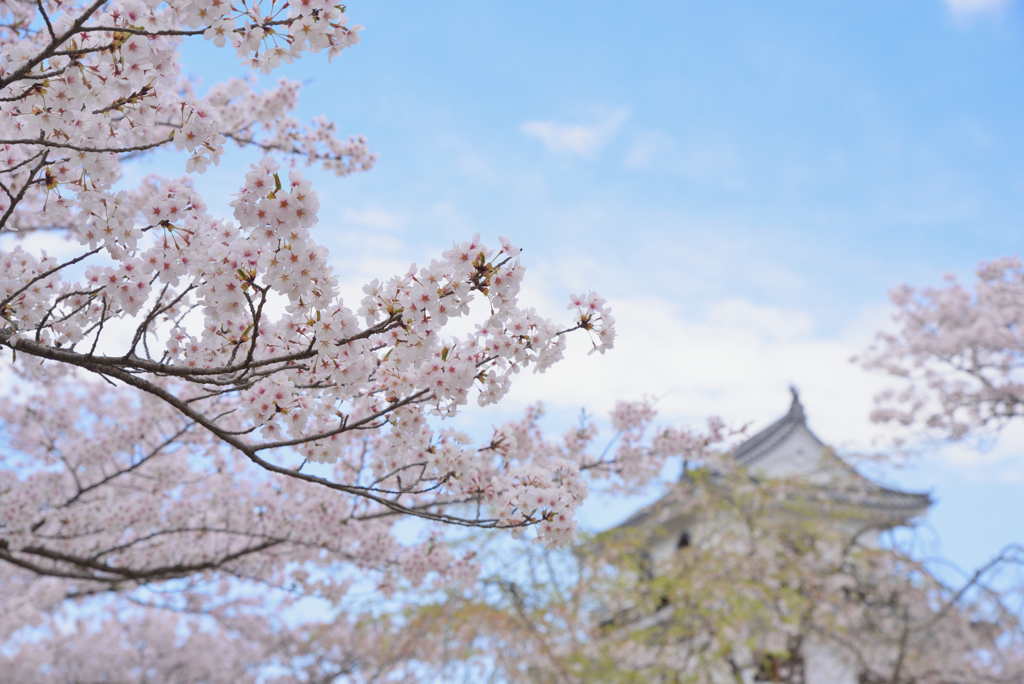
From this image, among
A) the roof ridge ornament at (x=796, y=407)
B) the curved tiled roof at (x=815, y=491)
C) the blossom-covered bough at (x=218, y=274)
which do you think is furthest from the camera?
the roof ridge ornament at (x=796, y=407)

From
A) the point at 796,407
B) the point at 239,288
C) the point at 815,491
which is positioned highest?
the point at 796,407

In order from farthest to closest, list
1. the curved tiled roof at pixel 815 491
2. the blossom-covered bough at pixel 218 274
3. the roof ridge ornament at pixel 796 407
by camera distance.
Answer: the roof ridge ornament at pixel 796 407 < the curved tiled roof at pixel 815 491 < the blossom-covered bough at pixel 218 274

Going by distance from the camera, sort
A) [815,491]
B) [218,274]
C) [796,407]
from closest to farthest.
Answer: [218,274] → [815,491] → [796,407]

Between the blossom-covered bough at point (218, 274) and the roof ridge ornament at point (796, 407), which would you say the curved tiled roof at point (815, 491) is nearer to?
the roof ridge ornament at point (796, 407)

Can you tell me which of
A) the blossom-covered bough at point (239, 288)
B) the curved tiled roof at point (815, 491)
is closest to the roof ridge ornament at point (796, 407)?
the curved tiled roof at point (815, 491)

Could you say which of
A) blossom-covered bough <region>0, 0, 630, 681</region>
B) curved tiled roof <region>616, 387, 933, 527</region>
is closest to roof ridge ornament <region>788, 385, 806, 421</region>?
curved tiled roof <region>616, 387, 933, 527</region>

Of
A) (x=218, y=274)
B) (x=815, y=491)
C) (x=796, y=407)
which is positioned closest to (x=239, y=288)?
(x=218, y=274)

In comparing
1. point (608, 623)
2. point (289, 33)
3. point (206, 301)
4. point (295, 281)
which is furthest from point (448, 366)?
point (608, 623)

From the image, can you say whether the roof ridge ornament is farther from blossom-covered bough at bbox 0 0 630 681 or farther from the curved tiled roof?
blossom-covered bough at bbox 0 0 630 681

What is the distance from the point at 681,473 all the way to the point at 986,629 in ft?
16.1

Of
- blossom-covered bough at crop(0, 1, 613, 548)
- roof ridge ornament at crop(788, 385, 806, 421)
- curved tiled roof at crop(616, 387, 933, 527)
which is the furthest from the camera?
roof ridge ornament at crop(788, 385, 806, 421)

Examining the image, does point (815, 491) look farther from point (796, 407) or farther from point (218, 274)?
point (218, 274)

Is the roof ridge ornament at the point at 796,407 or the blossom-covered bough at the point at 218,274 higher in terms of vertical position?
the roof ridge ornament at the point at 796,407

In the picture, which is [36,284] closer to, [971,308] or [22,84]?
[22,84]
